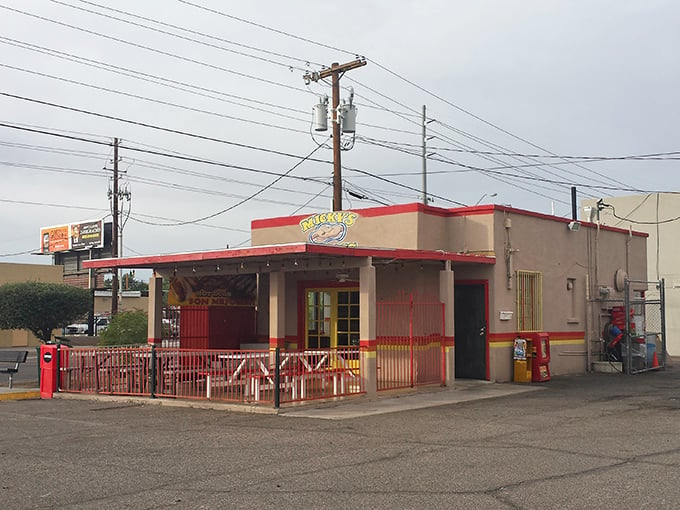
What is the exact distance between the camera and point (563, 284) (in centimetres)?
2284

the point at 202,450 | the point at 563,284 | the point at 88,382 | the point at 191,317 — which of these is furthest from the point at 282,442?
the point at 563,284

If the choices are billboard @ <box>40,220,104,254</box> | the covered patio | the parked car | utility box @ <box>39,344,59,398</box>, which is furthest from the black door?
billboard @ <box>40,220,104,254</box>

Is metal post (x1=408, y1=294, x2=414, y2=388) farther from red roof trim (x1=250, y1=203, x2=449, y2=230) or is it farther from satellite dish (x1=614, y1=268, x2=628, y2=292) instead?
satellite dish (x1=614, y1=268, x2=628, y2=292)

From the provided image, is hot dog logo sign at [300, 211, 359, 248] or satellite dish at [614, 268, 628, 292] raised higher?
hot dog logo sign at [300, 211, 359, 248]

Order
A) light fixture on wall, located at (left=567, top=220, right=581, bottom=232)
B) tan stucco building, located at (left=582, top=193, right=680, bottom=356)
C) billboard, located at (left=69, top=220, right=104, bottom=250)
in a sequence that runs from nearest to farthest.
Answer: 1. light fixture on wall, located at (left=567, top=220, right=581, bottom=232)
2. tan stucco building, located at (left=582, top=193, right=680, bottom=356)
3. billboard, located at (left=69, top=220, right=104, bottom=250)

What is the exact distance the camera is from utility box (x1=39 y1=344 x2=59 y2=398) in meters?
18.0

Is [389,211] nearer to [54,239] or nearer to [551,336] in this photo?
[551,336]

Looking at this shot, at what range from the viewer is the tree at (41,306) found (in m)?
46.7

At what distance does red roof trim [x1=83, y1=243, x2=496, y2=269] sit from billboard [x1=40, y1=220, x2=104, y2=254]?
56184mm

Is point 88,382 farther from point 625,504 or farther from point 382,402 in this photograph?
point 625,504

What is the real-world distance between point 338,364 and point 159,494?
8988 mm

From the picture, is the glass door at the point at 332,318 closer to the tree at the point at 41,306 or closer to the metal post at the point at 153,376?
the metal post at the point at 153,376

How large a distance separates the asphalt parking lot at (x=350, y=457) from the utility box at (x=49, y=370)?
2315 mm

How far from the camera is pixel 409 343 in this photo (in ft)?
57.8
